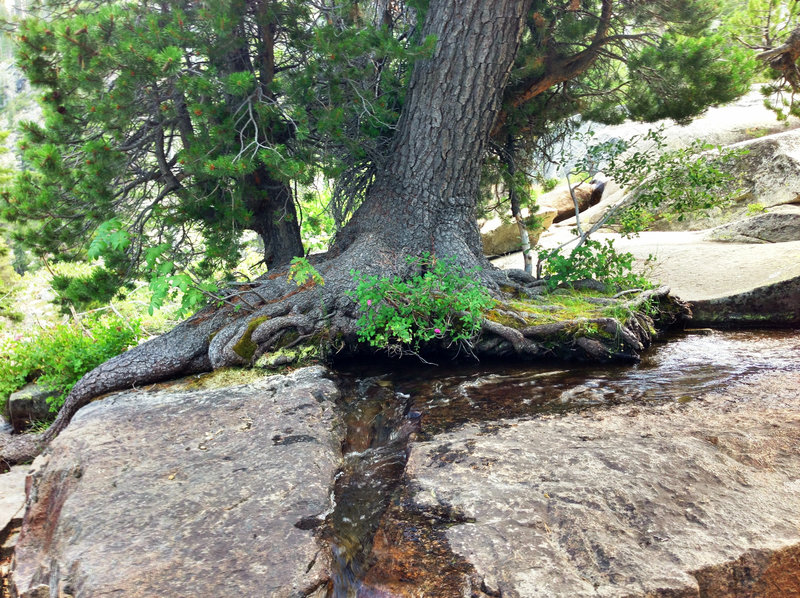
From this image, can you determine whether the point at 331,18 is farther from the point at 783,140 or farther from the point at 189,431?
the point at 783,140

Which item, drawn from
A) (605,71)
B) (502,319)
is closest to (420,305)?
(502,319)

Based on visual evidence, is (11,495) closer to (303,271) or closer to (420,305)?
(303,271)

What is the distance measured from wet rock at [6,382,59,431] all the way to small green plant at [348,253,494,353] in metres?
4.34

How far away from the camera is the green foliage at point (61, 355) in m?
5.52

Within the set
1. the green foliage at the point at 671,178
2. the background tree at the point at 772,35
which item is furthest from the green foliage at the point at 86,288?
the background tree at the point at 772,35

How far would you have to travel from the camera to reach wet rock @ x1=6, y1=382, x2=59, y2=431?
224 inches

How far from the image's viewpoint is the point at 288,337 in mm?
4668

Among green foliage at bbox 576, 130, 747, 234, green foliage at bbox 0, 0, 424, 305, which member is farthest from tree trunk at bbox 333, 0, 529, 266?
green foliage at bbox 576, 130, 747, 234

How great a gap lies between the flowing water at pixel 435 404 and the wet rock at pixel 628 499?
6.3 inches

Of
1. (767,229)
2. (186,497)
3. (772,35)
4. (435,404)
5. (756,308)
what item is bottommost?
(756,308)

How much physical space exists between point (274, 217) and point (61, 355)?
10.6 ft

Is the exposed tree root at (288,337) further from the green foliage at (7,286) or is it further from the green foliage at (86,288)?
the green foliage at (7,286)

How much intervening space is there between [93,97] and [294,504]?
384cm

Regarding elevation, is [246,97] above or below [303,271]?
above
